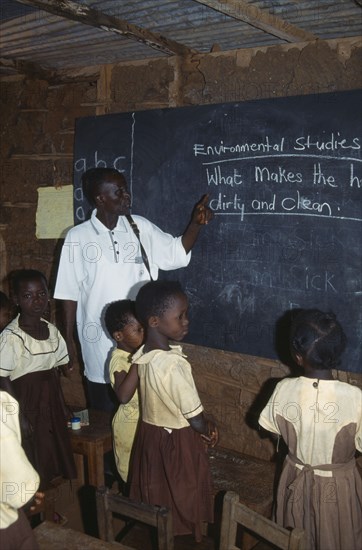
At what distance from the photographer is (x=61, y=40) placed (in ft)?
13.1

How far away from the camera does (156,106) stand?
416 cm

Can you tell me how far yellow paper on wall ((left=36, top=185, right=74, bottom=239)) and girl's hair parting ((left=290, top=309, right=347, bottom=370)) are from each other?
269 centimetres

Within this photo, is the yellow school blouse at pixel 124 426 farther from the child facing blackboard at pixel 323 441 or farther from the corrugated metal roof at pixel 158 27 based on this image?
the corrugated metal roof at pixel 158 27

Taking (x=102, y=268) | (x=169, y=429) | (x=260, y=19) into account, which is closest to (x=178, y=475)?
(x=169, y=429)

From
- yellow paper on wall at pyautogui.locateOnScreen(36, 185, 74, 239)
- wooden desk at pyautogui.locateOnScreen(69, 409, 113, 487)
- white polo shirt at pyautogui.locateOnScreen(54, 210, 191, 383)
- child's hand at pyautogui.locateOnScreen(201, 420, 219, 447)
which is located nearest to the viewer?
child's hand at pyautogui.locateOnScreen(201, 420, 219, 447)

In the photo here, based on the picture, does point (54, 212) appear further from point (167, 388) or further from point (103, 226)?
point (167, 388)

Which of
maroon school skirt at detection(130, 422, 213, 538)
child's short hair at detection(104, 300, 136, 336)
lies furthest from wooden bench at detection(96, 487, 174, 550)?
child's short hair at detection(104, 300, 136, 336)

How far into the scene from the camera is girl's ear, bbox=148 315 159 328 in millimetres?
2594

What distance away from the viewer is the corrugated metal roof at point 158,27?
10.3ft

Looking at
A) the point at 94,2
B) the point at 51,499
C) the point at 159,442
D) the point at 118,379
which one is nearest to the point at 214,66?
the point at 94,2

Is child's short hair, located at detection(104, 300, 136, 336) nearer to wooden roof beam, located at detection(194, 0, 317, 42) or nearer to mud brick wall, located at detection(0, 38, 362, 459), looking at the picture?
mud brick wall, located at detection(0, 38, 362, 459)

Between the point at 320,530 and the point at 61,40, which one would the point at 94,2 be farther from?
the point at 320,530

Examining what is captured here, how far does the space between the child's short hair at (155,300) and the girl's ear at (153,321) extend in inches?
0.5

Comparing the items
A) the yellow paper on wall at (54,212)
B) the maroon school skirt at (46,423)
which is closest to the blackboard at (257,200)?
the yellow paper on wall at (54,212)
